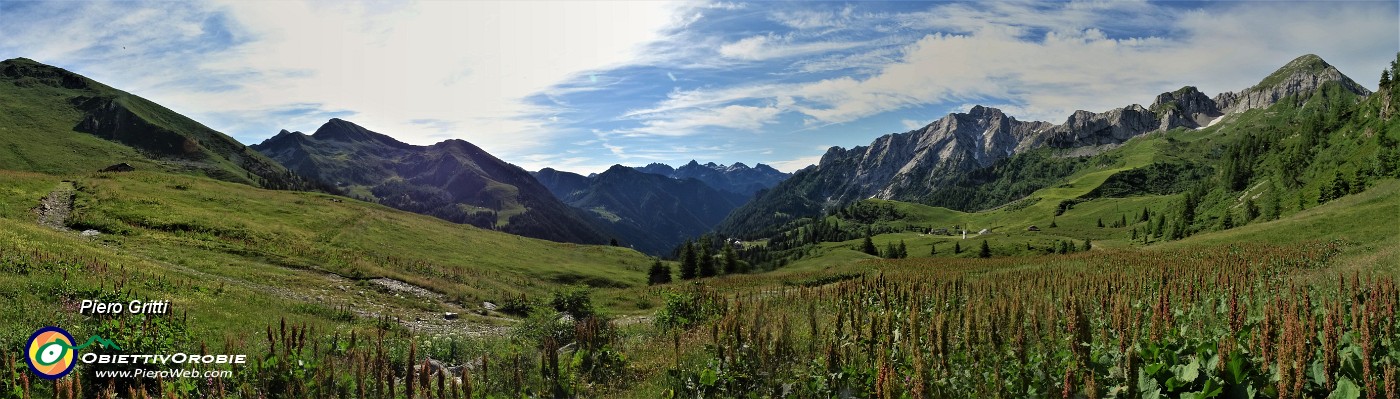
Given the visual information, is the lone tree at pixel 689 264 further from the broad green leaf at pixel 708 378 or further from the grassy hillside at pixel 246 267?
the broad green leaf at pixel 708 378

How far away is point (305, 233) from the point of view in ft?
183

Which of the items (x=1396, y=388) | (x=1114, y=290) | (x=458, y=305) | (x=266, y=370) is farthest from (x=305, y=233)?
(x=1396, y=388)

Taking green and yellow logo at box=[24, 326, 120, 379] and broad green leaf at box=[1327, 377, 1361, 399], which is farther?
green and yellow logo at box=[24, 326, 120, 379]

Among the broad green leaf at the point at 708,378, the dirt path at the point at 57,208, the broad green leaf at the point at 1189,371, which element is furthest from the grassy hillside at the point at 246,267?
the broad green leaf at the point at 1189,371

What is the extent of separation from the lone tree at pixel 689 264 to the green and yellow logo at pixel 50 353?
78.3 meters

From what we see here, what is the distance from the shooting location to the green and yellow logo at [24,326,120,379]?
31.9 feet

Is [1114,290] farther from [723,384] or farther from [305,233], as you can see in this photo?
[305,233]

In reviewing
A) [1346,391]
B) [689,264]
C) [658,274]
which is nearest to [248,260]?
[1346,391]

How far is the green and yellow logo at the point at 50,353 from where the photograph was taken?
31.9 feet

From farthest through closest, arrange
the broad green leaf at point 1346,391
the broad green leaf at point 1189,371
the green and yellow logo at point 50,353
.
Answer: the green and yellow logo at point 50,353
the broad green leaf at point 1189,371
the broad green leaf at point 1346,391

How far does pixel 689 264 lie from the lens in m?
88.7

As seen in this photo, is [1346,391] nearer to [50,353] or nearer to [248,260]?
[50,353]

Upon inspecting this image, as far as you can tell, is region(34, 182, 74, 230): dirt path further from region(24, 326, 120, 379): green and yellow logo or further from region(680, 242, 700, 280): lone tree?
region(680, 242, 700, 280): lone tree

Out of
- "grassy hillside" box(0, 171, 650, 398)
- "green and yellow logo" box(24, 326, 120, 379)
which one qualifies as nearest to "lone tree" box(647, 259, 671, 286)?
"grassy hillside" box(0, 171, 650, 398)
